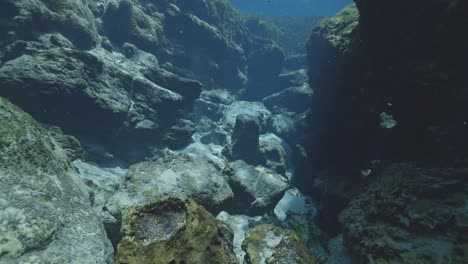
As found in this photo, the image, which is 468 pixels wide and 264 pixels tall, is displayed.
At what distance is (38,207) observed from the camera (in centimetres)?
362

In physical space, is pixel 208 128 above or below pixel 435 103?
above

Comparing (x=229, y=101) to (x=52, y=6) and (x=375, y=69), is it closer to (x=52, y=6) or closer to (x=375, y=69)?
(x=52, y=6)

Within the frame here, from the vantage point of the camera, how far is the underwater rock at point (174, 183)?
6.39m

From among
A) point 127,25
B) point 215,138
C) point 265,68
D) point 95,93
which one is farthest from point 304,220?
point 265,68

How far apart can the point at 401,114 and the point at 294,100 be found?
15.5m

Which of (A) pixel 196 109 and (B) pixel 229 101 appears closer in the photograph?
(A) pixel 196 109

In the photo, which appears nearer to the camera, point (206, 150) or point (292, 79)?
point (206, 150)

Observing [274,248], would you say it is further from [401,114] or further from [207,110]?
[207,110]

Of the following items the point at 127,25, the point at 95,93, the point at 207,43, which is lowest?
the point at 95,93

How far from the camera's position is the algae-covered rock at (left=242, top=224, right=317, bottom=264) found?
5091mm

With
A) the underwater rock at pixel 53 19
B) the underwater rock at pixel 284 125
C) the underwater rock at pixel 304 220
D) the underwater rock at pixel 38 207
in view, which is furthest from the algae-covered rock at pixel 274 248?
the underwater rock at pixel 284 125

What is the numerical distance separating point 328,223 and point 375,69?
5.05m

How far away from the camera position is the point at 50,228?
3.53 meters

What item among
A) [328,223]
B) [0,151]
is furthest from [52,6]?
[328,223]
